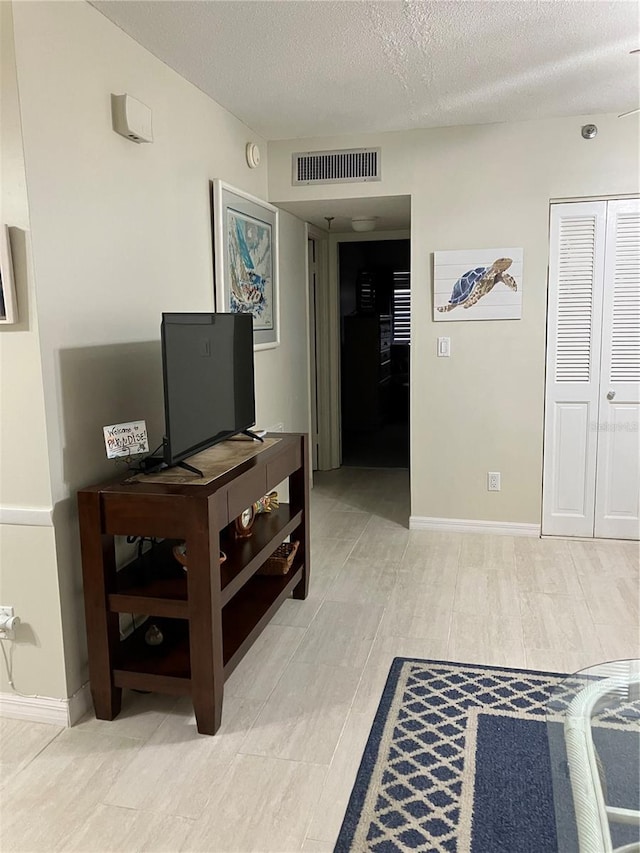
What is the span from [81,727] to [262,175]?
322 centimetres

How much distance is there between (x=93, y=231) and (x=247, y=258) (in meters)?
1.50

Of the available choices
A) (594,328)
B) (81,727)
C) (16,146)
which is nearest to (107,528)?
(81,727)

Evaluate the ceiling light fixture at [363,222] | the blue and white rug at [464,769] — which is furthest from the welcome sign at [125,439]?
the ceiling light fixture at [363,222]

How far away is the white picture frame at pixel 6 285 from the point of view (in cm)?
211

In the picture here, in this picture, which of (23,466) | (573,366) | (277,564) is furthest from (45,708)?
(573,366)

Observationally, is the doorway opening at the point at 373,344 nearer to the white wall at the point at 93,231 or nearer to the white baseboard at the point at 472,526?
the white baseboard at the point at 472,526

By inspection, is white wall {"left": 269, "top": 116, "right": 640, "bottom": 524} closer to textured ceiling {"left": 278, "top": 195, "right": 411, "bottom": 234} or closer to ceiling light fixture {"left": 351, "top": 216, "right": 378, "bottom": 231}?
textured ceiling {"left": 278, "top": 195, "right": 411, "bottom": 234}

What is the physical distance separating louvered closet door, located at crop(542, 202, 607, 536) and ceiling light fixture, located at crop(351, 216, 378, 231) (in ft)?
4.68

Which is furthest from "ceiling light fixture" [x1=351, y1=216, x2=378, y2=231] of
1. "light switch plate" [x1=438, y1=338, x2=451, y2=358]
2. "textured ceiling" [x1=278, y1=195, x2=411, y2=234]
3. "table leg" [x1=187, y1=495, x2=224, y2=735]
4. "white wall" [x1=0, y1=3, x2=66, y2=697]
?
"table leg" [x1=187, y1=495, x2=224, y2=735]

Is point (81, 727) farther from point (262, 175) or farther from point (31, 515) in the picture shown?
point (262, 175)

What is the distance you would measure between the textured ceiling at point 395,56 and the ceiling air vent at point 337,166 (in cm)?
24

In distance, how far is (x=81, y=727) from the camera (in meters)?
2.35

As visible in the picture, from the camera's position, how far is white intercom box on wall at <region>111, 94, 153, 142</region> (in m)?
2.55

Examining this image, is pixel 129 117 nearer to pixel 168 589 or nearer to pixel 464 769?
pixel 168 589
